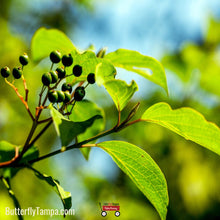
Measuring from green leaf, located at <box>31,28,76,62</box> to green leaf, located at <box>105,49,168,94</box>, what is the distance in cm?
23

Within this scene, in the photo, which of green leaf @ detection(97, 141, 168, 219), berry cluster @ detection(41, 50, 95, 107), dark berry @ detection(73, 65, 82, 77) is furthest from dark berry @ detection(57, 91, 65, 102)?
green leaf @ detection(97, 141, 168, 219)

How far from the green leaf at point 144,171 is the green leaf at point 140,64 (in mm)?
291

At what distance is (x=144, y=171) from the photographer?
1059mm

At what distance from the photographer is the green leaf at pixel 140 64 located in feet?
3.73

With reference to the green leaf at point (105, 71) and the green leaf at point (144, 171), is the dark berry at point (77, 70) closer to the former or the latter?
the green leaf at point (105, 71)

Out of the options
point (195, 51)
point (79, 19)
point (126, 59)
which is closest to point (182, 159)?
point (195, 51)

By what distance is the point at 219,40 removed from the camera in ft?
10.5

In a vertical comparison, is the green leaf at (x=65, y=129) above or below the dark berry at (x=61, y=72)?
below

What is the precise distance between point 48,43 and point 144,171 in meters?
0.78

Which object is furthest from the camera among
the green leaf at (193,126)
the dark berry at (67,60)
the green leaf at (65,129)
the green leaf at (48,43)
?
the green leaf at (48,43)

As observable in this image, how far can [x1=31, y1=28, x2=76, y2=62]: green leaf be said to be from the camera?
4.24ft

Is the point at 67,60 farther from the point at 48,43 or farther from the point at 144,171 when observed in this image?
the point at 144,171

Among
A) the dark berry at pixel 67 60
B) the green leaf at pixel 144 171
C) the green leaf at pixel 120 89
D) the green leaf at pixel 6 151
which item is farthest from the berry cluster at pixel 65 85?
the green leaf at pixel 6 151

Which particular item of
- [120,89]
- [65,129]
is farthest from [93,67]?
[65,129]
